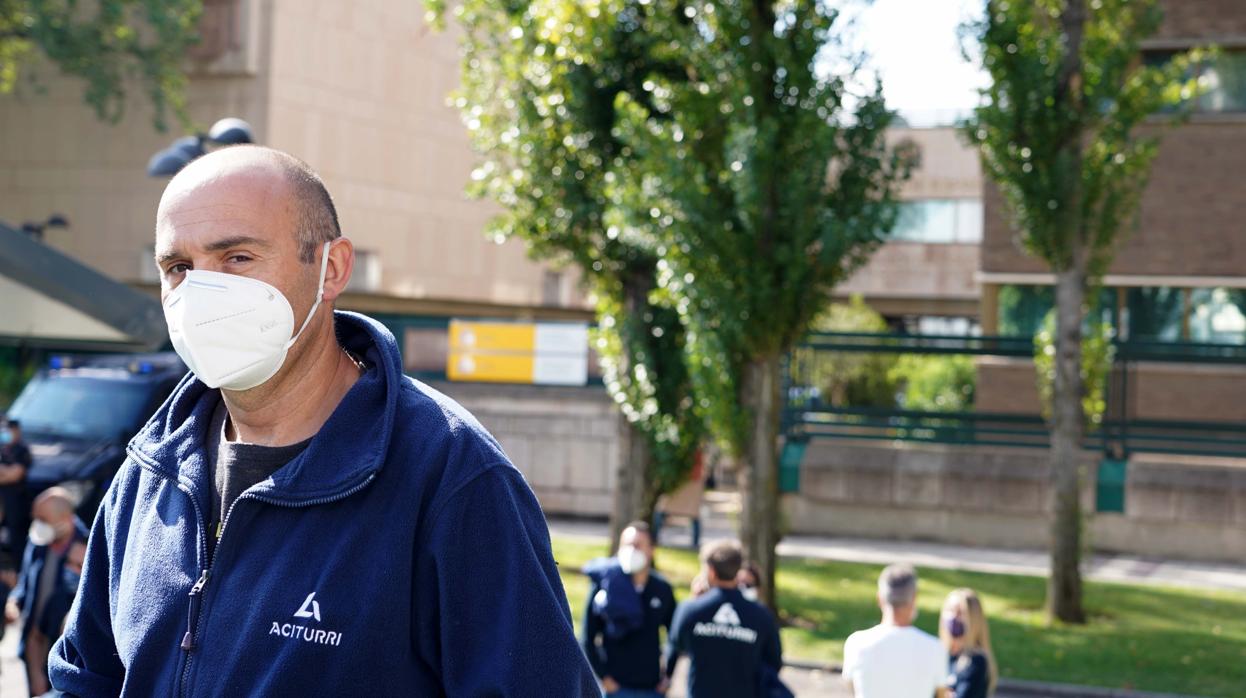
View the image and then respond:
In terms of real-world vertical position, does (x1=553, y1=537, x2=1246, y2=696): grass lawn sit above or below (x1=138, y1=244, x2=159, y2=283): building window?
below

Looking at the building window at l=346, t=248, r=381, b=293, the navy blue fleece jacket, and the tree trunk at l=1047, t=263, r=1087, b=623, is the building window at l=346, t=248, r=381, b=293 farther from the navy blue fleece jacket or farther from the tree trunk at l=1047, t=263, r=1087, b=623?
the navy blue fleece jacket

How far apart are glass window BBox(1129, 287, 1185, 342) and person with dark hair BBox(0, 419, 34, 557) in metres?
15.2

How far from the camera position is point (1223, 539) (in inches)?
742

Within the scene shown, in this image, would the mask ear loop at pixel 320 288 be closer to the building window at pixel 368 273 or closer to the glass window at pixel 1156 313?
the glass window at pixel 1156 313

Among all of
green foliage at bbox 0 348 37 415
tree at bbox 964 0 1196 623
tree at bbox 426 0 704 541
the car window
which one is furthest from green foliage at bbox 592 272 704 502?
green foliage at bbox 0 348 37 415

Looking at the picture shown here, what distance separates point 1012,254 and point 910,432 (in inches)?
129

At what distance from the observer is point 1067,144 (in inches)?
569

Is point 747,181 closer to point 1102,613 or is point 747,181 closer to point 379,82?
point 1102,613

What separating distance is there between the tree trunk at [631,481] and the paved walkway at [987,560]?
1128 millimetres

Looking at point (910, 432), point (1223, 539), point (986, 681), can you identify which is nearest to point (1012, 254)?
point (910, 432)

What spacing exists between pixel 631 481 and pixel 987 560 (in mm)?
4684

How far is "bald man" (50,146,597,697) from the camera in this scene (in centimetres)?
212

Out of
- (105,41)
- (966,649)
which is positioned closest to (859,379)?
(105,41)

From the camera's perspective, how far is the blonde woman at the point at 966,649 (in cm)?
786
